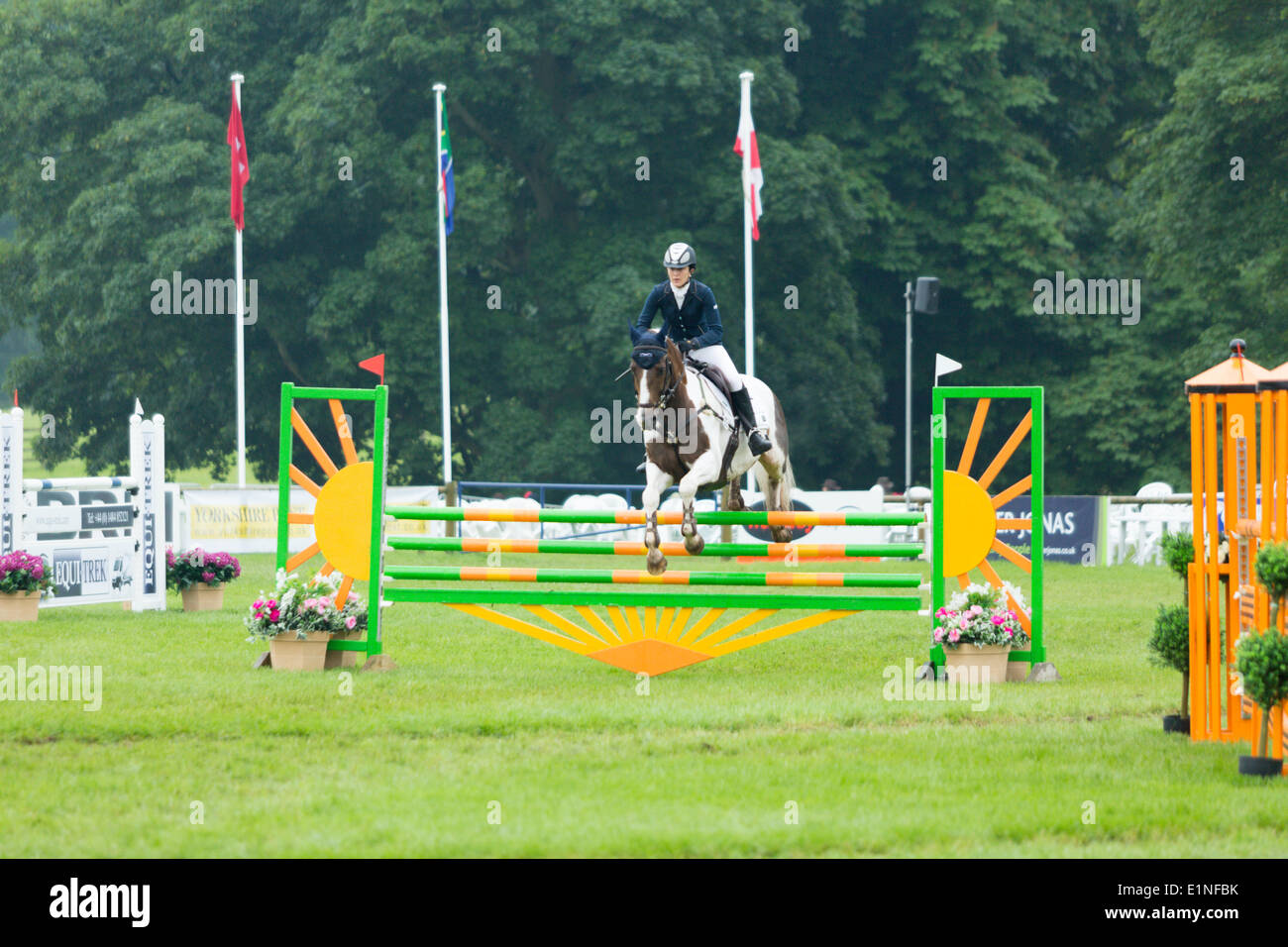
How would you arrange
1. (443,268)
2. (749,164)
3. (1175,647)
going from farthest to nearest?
(443,268) → (749,164) → (1175,647)

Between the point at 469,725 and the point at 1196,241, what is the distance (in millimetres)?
27077

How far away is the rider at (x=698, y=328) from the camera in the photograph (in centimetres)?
1126

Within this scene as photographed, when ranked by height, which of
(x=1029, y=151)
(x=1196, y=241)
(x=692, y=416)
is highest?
(x=1029, y=151)

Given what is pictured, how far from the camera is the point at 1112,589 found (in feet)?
63.4

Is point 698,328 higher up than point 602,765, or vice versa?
point 698,328

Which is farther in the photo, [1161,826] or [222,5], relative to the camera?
[222,5]

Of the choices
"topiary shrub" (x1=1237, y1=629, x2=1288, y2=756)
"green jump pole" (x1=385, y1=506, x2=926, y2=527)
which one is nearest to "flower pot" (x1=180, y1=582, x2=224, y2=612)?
"green jump pole" (x1=385, y1=506, x2=926, y2=527)

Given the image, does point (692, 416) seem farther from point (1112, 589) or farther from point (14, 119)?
point (14, 119)

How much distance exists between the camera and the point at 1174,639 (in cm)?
885

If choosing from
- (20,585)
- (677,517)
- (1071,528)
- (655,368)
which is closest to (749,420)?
(677,517)

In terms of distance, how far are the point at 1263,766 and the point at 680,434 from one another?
4563 millimetres

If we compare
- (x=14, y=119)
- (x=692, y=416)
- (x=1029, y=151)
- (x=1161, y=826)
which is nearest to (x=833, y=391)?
(x=1029, y=151)

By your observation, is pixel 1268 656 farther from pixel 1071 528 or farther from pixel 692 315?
pixel 1071 528
